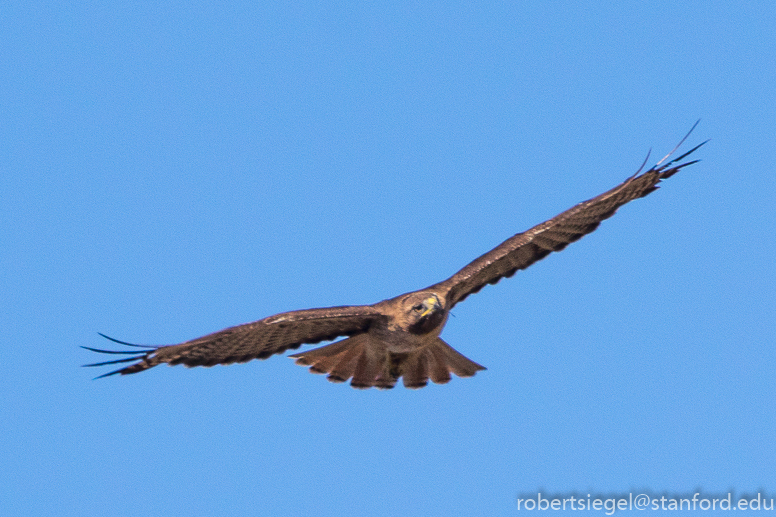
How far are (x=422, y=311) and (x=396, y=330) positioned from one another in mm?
389

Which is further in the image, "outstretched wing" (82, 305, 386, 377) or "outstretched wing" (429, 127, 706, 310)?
"outstretched wing" (429, 127, 706, 310)

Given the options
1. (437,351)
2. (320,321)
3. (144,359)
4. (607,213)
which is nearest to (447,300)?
(437,351)

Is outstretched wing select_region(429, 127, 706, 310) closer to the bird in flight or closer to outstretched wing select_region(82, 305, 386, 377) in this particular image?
the bird in flight

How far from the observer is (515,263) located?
37.7 feet

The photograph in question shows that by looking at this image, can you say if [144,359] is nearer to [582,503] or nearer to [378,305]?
[378,305]

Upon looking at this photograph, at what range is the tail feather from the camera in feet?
36.6

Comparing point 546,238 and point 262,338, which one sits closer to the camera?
point 262,338

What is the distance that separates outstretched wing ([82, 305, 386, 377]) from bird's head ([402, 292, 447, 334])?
1.10ft

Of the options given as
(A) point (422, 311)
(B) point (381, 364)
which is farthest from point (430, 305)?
(B) point (381, 364)

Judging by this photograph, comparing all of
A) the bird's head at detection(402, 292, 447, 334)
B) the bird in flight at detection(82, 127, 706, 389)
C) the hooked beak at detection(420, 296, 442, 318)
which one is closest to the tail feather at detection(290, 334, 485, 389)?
the bird in flight at detection(82, 127, 706, 389)

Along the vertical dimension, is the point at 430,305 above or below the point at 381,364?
above

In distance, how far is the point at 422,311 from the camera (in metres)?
10.4

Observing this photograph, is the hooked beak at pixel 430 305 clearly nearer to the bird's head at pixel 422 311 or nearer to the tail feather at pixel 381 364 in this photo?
the bird's head at pixel 422 311

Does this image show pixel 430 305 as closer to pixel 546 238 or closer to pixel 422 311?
pixel 422 311
